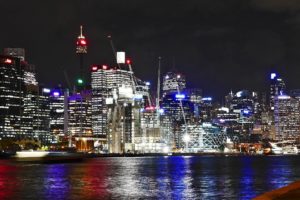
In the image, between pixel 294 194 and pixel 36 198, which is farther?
pixel 36 198

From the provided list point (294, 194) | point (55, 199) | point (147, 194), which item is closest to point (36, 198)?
point (55, 199)

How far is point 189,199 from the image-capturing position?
53375 mm

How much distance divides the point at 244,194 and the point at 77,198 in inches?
682

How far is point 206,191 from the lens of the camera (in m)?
63.0

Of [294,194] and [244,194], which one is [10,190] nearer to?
[244,194]

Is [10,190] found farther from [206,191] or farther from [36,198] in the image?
[206,191]

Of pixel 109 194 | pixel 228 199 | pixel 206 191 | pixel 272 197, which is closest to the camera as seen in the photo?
pixel 272 197

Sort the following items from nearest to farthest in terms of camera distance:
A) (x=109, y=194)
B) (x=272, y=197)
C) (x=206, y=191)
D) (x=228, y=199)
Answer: (x=272, y=197) < (x=228, y=199) < (x=109, y=194) < (x=206, y=191)

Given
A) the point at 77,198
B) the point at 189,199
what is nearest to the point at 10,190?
the point at 77,198

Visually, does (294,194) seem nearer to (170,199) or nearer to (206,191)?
(170,199)

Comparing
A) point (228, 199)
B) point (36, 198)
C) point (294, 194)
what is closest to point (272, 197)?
point (294, 194)

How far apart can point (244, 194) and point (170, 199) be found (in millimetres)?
9750

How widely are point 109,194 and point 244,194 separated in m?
13.9

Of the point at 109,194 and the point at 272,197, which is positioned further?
the point at 109,194
